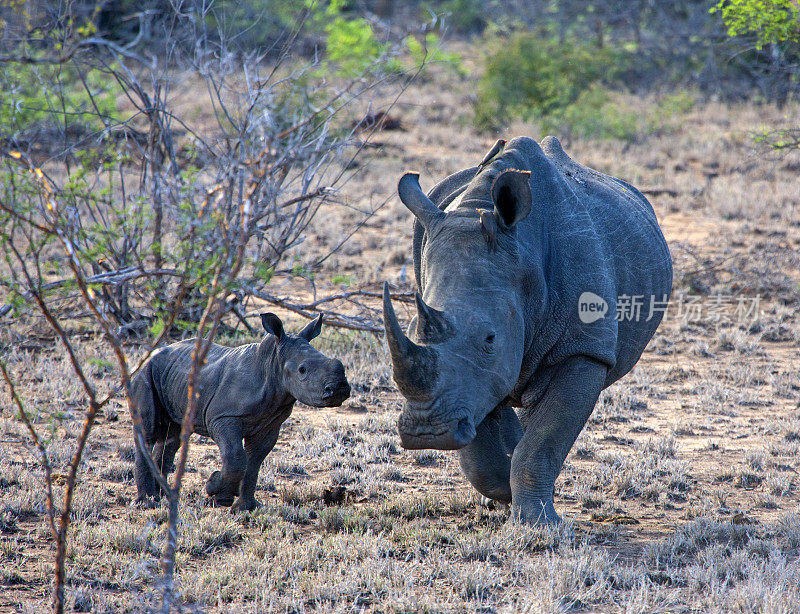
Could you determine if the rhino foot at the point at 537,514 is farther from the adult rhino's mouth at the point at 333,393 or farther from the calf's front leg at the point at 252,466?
the calf's front leg at the point at 252,466

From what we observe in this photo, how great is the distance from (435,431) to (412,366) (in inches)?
12.3

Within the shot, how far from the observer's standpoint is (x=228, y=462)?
5266mm

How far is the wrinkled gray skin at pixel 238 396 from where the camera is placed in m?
5.18

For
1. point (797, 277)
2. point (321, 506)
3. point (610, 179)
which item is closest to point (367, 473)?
point (321, 506)

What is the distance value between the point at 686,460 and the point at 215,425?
333 cm

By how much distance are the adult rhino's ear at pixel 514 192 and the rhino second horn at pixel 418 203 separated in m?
0.33

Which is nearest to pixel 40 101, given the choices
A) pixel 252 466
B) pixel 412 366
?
pixel 252 466

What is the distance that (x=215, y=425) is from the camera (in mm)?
5422

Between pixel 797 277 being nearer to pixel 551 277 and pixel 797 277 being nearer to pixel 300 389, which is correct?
pixel 551 277

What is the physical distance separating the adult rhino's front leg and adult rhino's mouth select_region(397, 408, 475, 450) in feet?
3.44

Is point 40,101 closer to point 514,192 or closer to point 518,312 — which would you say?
point 514,192

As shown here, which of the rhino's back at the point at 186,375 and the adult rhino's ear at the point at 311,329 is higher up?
the adult rhino's ear at the point at 311,329

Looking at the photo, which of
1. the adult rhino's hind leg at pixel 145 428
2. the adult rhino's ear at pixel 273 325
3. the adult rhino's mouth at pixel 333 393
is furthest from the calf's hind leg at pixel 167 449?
the adult rhino's mouth at pixel 333 393

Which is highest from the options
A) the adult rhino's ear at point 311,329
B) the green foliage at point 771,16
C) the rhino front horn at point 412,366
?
the green foliage at point 771,16
